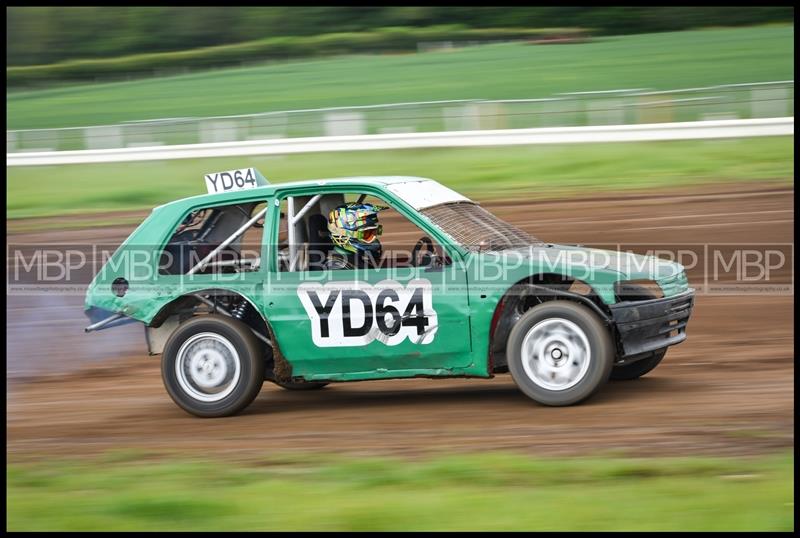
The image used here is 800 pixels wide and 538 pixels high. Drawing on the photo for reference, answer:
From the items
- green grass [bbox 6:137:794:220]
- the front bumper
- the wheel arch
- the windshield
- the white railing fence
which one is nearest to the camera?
the front bumper

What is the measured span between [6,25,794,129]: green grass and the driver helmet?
69.4 feet

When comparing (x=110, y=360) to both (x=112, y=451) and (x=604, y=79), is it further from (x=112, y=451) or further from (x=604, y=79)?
(x=604, y=79)

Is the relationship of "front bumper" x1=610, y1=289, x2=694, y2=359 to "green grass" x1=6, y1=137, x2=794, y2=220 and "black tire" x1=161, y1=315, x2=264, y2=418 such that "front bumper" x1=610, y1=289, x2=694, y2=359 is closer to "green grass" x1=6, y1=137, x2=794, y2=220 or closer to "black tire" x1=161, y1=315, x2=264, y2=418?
"black tire" x1=161, y1=315, x2=264, y2=418

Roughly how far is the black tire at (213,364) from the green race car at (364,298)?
0.01 metres

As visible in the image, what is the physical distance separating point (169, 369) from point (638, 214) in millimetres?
10263

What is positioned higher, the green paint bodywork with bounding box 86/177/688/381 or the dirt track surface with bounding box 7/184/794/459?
the green paint bodywork with bounding box 86/177/688/381

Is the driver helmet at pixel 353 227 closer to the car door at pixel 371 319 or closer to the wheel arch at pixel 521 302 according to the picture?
the car door at pixel 371 319

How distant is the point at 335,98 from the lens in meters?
31.1

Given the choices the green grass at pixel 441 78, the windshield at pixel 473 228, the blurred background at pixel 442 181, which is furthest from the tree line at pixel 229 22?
the windshield at pixel 473 228

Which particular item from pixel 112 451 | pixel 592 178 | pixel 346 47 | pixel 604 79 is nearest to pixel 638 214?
pixel 592 178

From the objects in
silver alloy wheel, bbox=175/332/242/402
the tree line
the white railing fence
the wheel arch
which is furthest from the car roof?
the tree line

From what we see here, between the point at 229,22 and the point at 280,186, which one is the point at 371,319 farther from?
the point at 229,22

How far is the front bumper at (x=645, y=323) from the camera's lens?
7.70 m

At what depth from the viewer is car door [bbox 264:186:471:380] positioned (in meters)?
7.86
